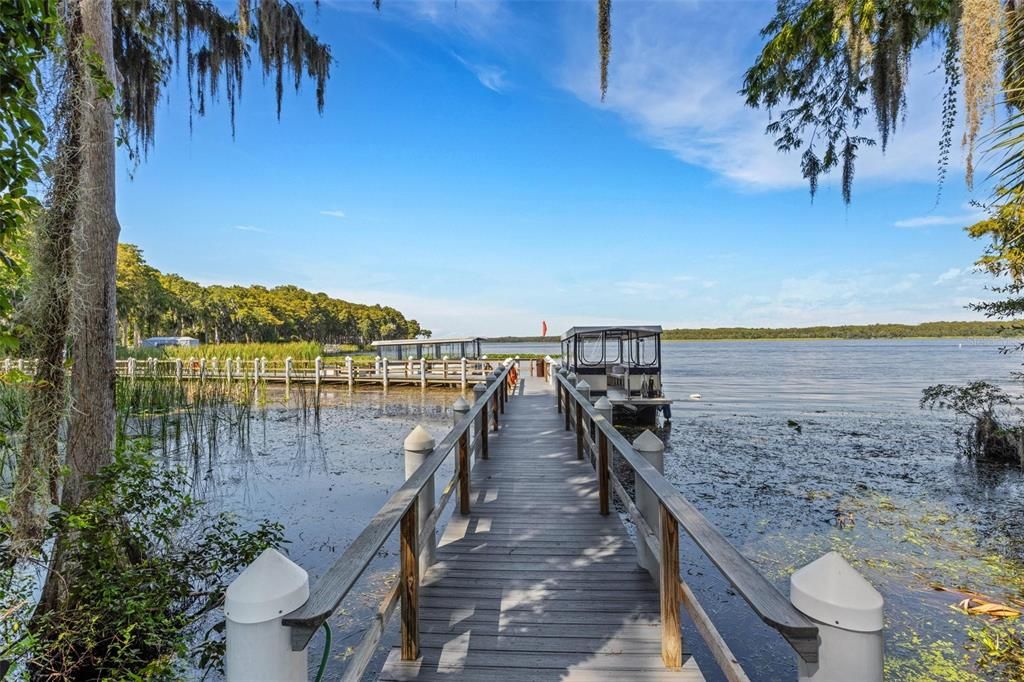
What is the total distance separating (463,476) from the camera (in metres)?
4.51

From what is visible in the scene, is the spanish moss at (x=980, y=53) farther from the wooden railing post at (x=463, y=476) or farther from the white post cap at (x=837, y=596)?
the wooden railing post at (x=463, y=476)

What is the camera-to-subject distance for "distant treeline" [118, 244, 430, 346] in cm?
4131

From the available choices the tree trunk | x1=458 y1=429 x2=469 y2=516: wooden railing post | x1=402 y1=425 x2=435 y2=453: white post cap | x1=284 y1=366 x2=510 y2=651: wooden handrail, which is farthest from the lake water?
x1=284 y1=366 x2=510 y2=651: wooden handrail

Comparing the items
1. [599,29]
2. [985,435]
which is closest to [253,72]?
[599,29]

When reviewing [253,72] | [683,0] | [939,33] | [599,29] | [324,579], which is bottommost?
[324,579]

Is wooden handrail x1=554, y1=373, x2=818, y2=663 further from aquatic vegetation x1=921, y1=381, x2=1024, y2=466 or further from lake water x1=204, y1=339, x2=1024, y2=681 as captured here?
aquatic vegetation x1=921, y1=381, x2=1024, y2=466

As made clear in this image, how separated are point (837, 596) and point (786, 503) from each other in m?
8.33

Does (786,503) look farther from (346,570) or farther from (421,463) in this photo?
(346,570)

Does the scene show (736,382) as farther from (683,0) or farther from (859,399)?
(683,0)

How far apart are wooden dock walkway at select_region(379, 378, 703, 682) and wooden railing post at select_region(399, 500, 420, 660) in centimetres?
9

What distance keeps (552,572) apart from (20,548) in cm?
331

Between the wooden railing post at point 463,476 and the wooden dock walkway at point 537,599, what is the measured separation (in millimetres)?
97

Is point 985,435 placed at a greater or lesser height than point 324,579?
lesser

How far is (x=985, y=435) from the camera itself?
416 inches
